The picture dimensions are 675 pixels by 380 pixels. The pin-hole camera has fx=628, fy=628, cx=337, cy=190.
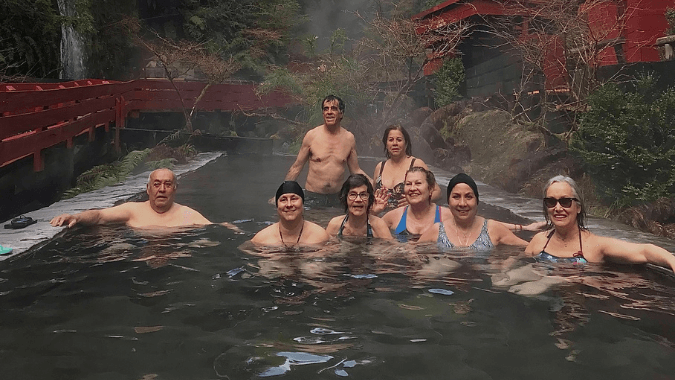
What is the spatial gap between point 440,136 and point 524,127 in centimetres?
310

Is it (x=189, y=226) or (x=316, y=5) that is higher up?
(x=316, y=5)

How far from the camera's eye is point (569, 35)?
37.3ft

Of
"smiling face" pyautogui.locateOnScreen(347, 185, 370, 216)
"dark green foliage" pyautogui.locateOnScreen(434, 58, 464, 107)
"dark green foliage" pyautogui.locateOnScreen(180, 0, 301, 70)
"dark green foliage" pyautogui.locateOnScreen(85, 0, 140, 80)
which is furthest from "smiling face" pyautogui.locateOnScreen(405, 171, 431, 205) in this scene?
"dark green foliage" pyautogui.locateOnScreen(180, 0, 301, 70)

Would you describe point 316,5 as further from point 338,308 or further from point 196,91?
point 338,308

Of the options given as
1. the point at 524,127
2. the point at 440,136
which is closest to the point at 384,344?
the point at 524,127

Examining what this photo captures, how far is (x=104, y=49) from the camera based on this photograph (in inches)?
998

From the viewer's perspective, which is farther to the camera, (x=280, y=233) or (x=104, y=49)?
(x=104, y=49)

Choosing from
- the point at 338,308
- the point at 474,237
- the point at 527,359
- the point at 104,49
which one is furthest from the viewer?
the point at 104,49

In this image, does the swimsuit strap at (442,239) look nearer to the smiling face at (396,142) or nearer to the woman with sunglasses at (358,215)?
the woman with sunglasses at (358,215)

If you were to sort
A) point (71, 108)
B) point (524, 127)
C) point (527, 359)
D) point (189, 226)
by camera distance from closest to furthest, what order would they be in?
point (527, 359)
point (189, 226)
point (71, 108)
point (524, 127)

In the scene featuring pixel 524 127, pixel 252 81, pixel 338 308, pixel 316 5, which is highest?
pixel 316 5

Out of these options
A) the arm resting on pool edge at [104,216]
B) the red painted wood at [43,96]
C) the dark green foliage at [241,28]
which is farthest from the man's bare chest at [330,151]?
the dark green foliage at [241,28]

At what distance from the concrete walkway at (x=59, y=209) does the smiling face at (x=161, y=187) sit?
3.19 ft

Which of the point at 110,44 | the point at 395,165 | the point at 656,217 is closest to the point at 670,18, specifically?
the point at 656,217
